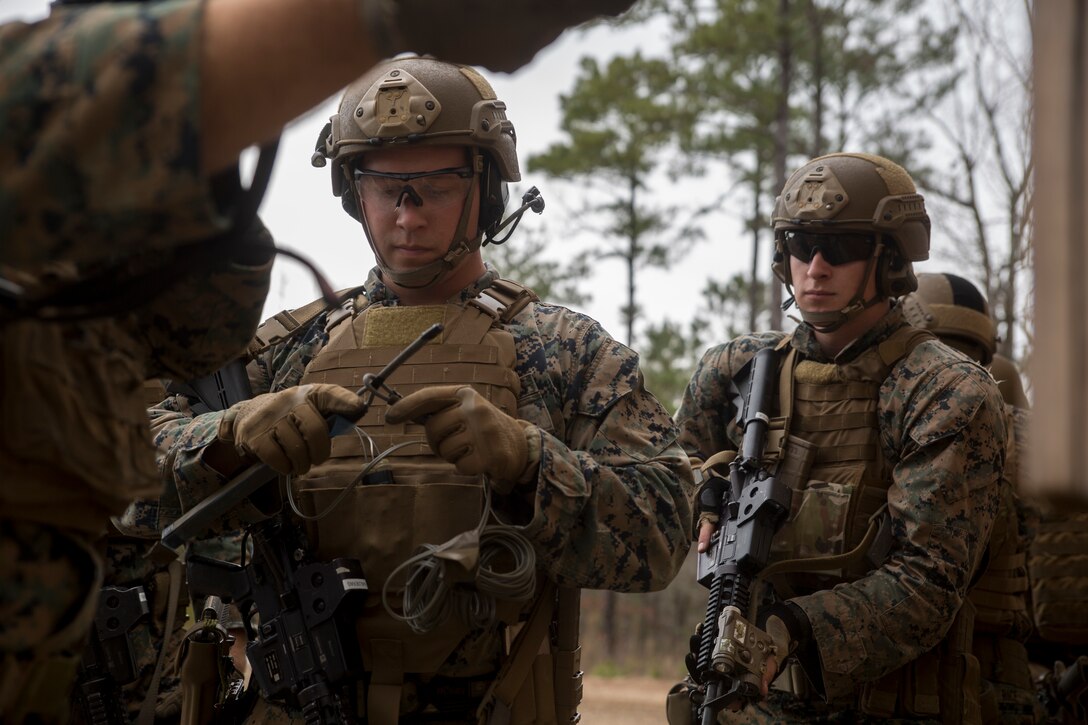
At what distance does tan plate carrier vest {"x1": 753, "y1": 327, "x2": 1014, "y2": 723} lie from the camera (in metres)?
5.11

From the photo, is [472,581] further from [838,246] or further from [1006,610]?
[1006,610]

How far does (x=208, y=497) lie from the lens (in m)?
3.71

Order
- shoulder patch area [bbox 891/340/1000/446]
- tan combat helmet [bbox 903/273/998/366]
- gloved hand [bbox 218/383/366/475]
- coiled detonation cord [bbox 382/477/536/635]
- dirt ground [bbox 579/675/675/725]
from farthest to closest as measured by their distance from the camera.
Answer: dirt ground [bbox 579/675/675/725], tan combat helmet [bbox 903/273/998/366], shoulder patch area [bbox 891/340/1000/446], coiled detonation cord [bbox 382/477/536/635], gloved hand [bbox 218/383/366/475]

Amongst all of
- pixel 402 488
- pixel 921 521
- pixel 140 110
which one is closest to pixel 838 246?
pixel 921 521

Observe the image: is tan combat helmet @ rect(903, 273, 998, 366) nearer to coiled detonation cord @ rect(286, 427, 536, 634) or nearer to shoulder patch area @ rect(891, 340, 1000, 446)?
shoulder patch area @ rect(891, 340, 1000, 446)

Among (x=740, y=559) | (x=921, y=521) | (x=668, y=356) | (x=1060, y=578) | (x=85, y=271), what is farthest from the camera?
(x=668, y=356)

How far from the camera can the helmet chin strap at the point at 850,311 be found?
548 cm

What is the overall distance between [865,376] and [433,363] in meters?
2.14

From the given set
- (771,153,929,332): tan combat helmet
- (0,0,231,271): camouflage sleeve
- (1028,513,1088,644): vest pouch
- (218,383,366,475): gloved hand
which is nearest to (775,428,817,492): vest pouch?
(771,153,929,332): tan combat helmet

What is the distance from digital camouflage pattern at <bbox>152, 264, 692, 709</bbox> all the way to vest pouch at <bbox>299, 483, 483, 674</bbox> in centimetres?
9

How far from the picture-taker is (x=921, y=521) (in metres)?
4.91

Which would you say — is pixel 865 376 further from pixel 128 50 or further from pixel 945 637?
pixel 128 50

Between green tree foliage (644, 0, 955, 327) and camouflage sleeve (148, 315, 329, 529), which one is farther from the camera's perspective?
green tree foliage (644, 0, 955, 327)

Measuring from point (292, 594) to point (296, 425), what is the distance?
607 millimetres
